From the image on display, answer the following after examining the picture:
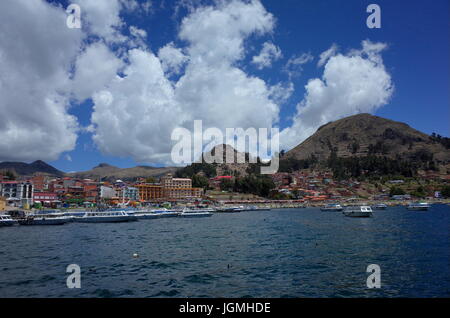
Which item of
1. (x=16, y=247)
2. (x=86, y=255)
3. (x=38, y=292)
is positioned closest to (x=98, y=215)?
(x=16, y=247)

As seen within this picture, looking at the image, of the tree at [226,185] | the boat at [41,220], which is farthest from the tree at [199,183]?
the boat at [41,220]

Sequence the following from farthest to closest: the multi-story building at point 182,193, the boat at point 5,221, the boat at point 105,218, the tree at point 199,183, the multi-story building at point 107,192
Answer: the tree at point 199,183, the multi-story building at point 182,193, the multi-story building at point 107,192, the boat at point 105,218, the boat at point 5,221

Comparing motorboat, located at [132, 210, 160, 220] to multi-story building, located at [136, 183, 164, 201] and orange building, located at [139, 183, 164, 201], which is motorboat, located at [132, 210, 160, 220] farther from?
orange building, located at [139, 183, 164, 201]

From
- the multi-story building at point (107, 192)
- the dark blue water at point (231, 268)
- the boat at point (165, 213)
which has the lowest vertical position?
the boat at point (165, 213)

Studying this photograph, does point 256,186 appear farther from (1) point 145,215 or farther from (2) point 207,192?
(1) point 145,215

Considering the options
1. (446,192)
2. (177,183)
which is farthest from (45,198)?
(446,192)

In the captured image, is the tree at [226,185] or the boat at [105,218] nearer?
the boat at [105,218]

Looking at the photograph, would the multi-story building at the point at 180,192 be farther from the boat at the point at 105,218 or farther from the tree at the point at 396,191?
the tree at the point at 396,191

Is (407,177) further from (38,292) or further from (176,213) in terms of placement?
(38,292)

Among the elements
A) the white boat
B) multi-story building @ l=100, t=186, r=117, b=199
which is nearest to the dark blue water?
the white boat

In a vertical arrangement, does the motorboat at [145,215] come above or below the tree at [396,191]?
below

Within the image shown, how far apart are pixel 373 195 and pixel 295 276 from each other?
6353 inches

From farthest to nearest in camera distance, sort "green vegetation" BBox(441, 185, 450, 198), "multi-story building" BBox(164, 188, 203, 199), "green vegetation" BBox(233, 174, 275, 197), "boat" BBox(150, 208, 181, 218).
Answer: "green vegetation" BBox(441, 185, 450, 198), "green vegetation" BBox(233, 174, 275, 197), "multi-story building" BBox(164, 188, 203, 199), "boat" BBox(150, 208, 181, 218)
